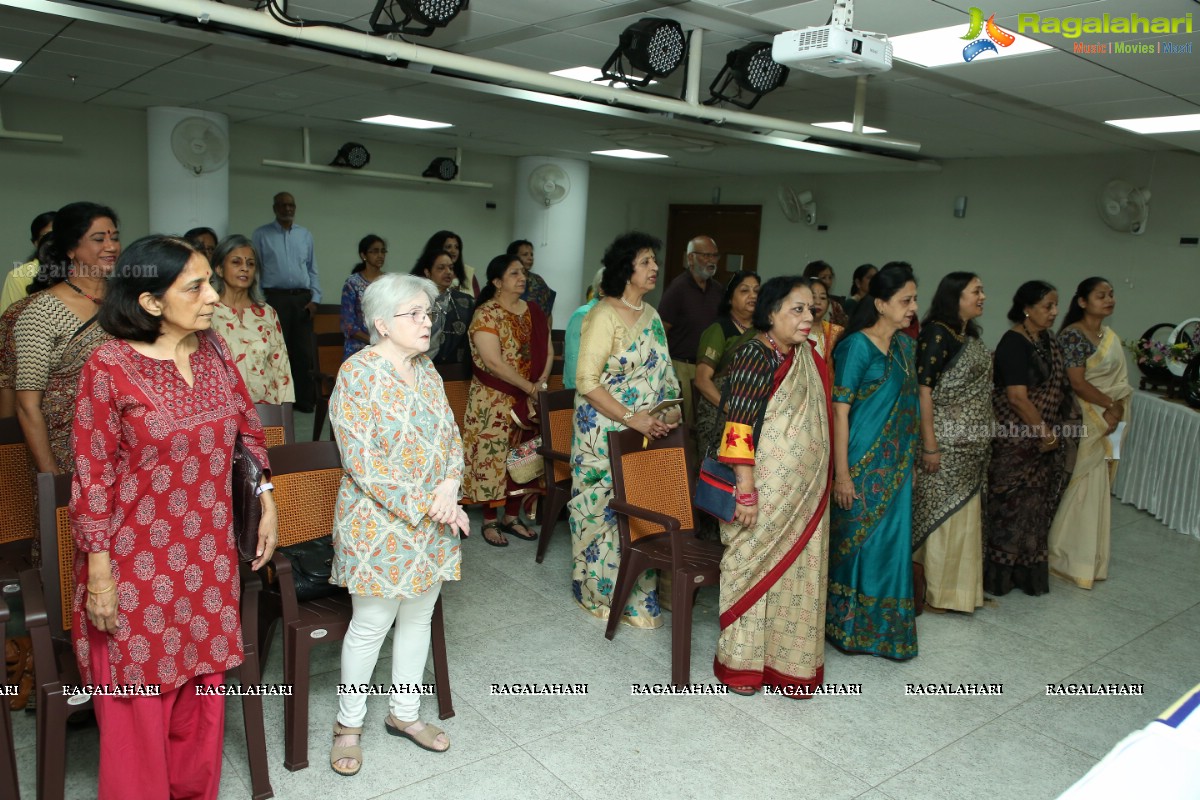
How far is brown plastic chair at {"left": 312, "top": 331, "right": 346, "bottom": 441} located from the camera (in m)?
5.18

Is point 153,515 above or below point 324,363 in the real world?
above

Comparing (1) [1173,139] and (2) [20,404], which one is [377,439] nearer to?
(2) [20,404]

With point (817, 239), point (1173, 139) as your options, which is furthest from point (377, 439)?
point (817, 239)

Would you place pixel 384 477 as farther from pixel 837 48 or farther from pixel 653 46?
pixel 653 46

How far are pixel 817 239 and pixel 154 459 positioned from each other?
861 cm

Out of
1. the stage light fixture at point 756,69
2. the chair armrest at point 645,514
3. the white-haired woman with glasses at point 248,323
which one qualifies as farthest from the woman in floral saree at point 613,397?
the stage light fixture at point 756,69

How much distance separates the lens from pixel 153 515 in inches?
69.8

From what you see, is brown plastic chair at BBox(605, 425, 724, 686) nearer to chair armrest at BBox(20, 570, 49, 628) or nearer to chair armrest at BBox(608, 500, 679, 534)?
chair armrest at BBox(608, 500, 679, 534)

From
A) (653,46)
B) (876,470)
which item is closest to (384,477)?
(876,470)

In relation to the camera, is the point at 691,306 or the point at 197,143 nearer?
the point at 691,306

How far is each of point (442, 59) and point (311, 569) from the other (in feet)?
7.35

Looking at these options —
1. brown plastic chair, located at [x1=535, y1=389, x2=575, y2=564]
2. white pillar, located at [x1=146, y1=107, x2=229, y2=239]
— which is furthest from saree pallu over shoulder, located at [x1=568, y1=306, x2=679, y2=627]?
white pillar, located at [x1=146, y1=107, x2=229, y2=239]

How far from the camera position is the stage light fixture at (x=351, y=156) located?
26.7ft

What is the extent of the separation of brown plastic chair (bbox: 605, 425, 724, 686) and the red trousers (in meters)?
1.35
